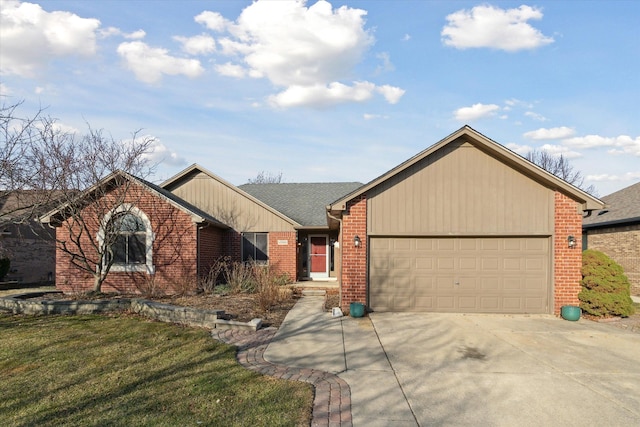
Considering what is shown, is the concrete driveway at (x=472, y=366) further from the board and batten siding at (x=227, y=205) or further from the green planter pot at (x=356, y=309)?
the board and batten siding at (x=227, y=205)

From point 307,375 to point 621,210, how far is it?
17882 millimetres

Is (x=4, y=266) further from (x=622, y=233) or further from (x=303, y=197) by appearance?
(x=622, y=233)

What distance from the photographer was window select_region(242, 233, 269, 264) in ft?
60.7

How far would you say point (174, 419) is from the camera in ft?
15.1

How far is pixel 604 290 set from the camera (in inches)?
426

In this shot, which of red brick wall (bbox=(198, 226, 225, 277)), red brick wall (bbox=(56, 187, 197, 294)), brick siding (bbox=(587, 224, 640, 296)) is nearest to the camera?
red brick wall (bbox=(56, 187, 197, 294))

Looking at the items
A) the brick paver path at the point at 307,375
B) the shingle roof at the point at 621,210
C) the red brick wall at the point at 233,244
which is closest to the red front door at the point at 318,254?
the red brick wall at the point at 233,244

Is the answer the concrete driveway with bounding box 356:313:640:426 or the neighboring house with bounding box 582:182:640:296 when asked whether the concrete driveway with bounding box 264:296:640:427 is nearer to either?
the concrete driveway with bounding box 356:313:640:426

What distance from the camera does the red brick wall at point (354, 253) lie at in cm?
1131

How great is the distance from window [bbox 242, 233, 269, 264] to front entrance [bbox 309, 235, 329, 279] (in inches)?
86.7

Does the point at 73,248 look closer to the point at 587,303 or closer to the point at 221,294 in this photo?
the point at 221,294

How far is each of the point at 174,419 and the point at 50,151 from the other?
430 inches

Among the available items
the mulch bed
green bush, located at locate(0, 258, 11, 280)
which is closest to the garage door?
the mulch bed

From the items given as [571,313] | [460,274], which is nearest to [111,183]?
[460,274]
